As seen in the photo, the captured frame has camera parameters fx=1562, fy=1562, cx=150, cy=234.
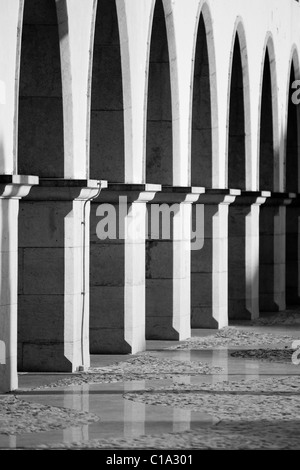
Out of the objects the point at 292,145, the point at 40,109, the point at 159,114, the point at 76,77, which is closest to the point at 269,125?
the point at 292,145

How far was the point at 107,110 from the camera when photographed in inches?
1083

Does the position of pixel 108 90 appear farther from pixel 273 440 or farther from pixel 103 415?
pixel 273 440

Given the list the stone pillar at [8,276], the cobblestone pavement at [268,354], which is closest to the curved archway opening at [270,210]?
the cobblestone pavement at [268,354]

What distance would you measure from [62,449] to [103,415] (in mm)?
2973

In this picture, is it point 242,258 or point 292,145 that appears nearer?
point 242,258

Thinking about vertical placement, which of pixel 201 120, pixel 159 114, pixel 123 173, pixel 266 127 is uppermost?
pixel 266 127

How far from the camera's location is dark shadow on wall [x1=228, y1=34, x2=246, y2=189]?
123 ft

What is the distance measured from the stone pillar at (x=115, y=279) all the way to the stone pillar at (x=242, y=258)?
31.5 ft

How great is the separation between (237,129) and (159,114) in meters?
7.02

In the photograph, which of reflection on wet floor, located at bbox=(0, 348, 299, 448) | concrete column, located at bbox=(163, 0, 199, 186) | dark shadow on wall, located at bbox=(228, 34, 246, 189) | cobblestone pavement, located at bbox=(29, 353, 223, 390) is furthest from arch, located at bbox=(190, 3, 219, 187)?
reflection on wet floor, located at bbox=(0, 348, 299, 448)

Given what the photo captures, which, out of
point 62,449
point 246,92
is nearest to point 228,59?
point 246,92

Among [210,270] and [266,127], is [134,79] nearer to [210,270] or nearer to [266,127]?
[210,270]

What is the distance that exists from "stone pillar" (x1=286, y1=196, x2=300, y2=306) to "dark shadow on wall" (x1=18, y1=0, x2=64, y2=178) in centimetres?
2120

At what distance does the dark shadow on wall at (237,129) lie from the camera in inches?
1470
